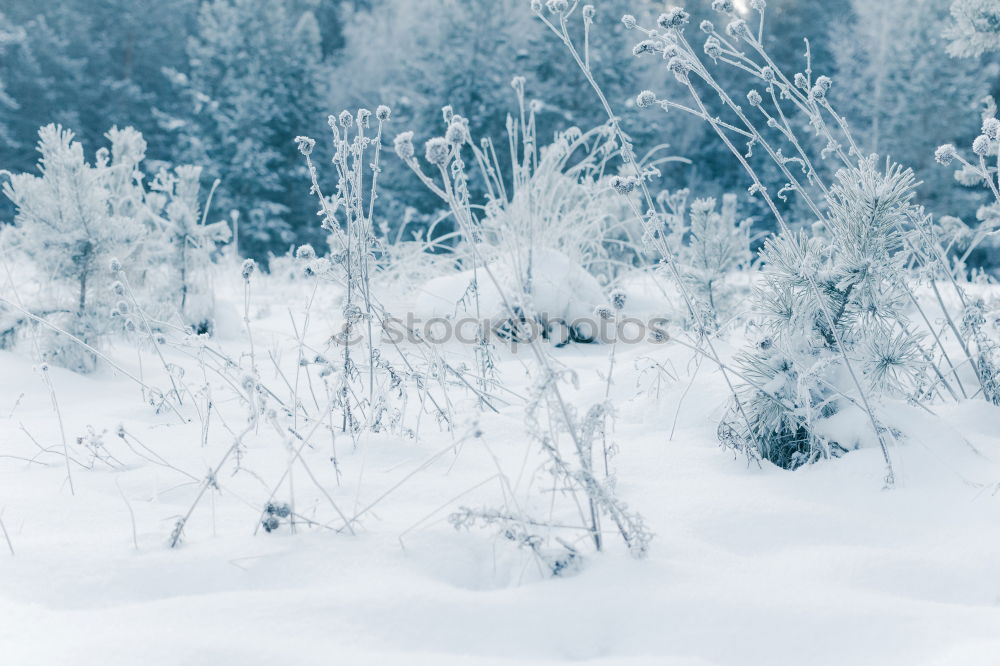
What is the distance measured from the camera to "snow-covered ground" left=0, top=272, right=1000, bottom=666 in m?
1.09

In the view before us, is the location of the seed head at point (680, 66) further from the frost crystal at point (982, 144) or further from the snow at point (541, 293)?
the snow at point (541, 293)

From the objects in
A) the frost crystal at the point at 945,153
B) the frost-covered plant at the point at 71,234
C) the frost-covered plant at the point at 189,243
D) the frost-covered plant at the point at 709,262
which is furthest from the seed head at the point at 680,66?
the frost-covered plant at the point at 189,243

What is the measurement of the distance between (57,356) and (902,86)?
17827 millimetres

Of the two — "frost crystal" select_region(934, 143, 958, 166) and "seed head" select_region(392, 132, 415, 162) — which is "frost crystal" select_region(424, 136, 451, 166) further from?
"frost crystal" select_region(934, 143, 958, 166)

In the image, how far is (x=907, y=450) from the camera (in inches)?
67.7

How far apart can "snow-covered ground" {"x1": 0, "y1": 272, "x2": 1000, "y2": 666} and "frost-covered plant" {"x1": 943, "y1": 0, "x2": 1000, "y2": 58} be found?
248 centimetres

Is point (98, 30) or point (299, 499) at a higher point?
point (98, 30)

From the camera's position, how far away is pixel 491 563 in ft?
4.42

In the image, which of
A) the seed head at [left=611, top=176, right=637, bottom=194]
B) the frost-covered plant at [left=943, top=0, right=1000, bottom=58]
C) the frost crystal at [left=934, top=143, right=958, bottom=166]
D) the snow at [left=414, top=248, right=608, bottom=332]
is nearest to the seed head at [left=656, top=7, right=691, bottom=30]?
the seed head at [left=611, top=176, right=637, bottom=194]

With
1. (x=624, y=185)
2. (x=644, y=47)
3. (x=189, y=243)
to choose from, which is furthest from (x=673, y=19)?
(x=189, y=243)

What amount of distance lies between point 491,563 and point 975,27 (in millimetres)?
3624

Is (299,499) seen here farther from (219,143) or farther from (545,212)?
(219,143)

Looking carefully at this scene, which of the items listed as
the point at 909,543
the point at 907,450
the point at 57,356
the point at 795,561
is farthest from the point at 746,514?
the point at 57,356

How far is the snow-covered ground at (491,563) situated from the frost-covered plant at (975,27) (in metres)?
2.48
